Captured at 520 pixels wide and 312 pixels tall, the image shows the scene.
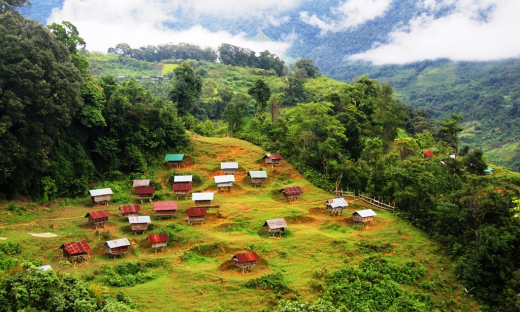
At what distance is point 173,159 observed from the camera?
48.0m

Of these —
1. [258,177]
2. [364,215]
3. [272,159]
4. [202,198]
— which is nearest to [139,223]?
[202,198]

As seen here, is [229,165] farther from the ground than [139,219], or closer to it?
farther from the ground

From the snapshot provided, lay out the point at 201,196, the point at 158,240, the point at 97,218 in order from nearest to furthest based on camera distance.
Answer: the point at 158,240, the point at 97,218, the point at 201,196

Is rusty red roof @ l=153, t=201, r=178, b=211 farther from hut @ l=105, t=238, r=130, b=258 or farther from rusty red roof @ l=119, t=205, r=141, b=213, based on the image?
hut @ l=105, t=238, r=130, b=258

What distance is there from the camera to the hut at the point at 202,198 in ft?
131

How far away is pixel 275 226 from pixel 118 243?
13131mm

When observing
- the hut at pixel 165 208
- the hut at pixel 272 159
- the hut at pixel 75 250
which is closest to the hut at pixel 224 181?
the hut at pixel 272 159

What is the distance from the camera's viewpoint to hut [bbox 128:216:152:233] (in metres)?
34.8

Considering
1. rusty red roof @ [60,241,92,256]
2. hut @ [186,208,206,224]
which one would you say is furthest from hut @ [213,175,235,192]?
rusty red roof @ [60,241,92,256]

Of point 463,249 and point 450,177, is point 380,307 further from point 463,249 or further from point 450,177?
point 450,177

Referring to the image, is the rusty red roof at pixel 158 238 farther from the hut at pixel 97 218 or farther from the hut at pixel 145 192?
the hut at pixel 145 192

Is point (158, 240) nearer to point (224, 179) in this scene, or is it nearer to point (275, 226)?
point (275, 226)

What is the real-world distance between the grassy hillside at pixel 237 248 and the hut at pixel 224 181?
1.11 metres

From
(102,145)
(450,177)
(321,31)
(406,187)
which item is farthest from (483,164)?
(321,31)
